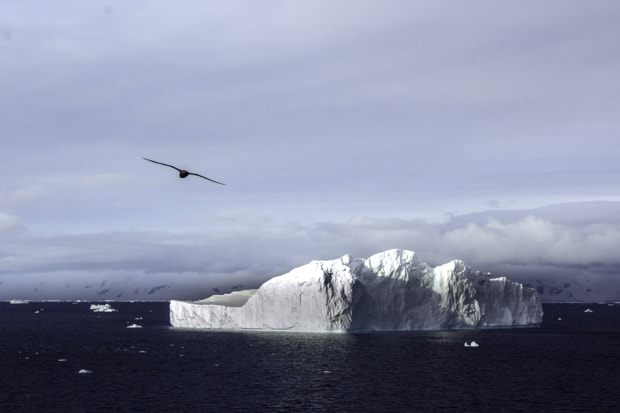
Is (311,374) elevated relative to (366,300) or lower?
lower

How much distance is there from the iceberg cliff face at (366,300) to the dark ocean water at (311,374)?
267 cm

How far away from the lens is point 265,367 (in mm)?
73125

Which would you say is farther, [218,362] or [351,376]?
[218,362]

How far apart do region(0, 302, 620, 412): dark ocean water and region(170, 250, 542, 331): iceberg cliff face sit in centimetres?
267

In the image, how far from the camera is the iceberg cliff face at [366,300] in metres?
99.2

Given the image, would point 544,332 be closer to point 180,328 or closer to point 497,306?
point 497,306

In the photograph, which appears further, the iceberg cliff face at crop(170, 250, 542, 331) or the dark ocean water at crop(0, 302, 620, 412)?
the iceberg cliff face at crop(170, 250, 542, 331)

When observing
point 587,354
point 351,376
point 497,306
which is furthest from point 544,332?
point 351,376

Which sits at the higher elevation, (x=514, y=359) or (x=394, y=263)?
(x=394, y=263)

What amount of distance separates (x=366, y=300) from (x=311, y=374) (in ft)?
119

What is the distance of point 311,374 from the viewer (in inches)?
2694

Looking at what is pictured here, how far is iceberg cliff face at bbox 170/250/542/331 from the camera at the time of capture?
99.2 m

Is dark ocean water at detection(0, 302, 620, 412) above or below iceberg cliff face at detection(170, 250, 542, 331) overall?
below

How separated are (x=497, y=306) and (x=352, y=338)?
108 ft
